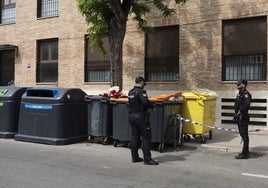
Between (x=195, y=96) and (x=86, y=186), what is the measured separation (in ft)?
17.1

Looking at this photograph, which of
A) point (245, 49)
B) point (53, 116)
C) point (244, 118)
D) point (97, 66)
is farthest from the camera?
point (97, 66)

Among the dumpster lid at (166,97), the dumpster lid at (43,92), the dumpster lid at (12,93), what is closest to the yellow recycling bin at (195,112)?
the dumpster lid at (166,97)

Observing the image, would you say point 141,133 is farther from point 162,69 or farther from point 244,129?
point 162,69

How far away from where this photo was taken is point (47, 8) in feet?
68.0

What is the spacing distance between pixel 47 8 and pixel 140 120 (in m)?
13.7

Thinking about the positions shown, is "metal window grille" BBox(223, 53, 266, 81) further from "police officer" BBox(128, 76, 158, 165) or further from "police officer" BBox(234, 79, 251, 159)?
"police officer" BBox(128, 76, 158, 165)

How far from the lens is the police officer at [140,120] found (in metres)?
8.52

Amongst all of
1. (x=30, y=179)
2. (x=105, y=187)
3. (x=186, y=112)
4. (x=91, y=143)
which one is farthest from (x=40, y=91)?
(x=105, y=187)

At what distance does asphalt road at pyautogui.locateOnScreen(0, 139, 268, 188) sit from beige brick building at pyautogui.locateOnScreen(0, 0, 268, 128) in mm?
4842

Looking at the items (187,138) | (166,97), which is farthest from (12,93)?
(187,138)

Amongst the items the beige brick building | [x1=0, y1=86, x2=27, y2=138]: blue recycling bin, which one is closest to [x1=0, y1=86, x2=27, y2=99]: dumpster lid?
[x1=0, y1=86, x2=27, y2=138]: blue recycling bin

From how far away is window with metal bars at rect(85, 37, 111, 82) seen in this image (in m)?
18.2

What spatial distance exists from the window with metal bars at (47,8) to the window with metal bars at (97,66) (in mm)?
2842

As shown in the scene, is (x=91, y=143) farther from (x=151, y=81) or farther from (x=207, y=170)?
(x=151, y=81)
